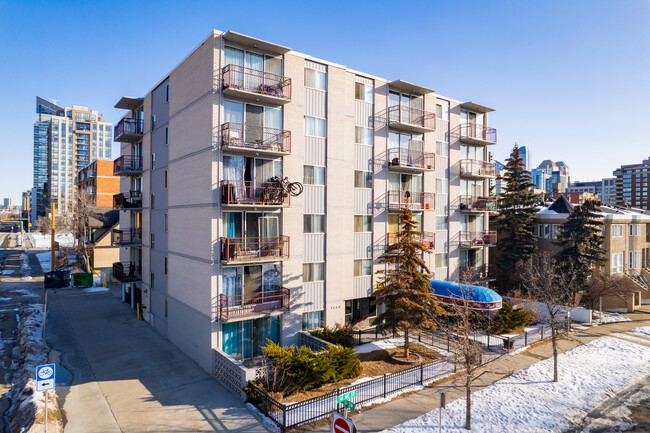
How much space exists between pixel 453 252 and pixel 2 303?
39.9 meters

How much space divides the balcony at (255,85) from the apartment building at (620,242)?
27.8 m

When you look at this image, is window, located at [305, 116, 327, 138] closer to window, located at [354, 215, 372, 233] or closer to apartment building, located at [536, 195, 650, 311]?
window, located at [354, 215, 372, 233]

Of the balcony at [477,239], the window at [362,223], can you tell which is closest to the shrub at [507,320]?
the balcony at [477,239]

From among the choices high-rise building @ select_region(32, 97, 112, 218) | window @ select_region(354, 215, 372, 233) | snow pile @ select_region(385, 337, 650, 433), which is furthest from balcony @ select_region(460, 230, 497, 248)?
high-rise building @ select_region(32, 97, 112, 218)

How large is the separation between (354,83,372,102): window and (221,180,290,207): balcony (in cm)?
930

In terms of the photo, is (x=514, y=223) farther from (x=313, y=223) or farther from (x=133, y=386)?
(x=133, y=386)

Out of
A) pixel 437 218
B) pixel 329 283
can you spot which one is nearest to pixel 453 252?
pixel 437 218

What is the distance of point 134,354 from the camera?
2158 centimetres

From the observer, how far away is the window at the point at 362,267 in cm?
2538

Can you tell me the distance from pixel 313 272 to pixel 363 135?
9.93 m

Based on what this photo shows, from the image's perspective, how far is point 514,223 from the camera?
115ft

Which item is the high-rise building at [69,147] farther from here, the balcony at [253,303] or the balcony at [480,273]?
the balcony at [480,273]

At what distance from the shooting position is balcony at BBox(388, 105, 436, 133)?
2684cm

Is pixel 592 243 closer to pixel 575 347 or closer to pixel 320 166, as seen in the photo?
pixel 575 347
